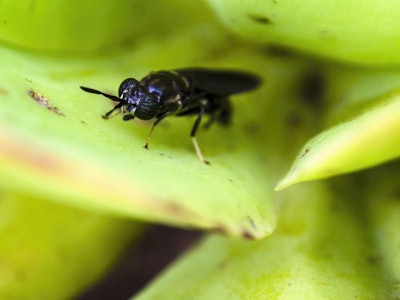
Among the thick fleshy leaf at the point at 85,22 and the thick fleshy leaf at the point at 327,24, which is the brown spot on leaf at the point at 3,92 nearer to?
the thick fleshy leaf at the point at 85,22

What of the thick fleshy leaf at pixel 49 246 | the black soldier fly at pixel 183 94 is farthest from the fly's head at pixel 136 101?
the thick fleshy leaf at pixel 49 246

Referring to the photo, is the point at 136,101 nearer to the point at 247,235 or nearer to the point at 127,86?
the point at 127,86

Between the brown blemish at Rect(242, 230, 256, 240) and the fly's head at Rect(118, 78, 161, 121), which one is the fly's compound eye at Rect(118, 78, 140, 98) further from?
the brown blemish at Rect(242, 230, 256, 240)

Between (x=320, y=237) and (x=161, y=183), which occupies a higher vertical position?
(x=161, y=183)

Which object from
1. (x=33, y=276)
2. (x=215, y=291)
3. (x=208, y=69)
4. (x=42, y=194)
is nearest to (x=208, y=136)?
(x=208, y=69)

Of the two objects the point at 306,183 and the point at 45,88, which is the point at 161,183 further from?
the point at 306,183

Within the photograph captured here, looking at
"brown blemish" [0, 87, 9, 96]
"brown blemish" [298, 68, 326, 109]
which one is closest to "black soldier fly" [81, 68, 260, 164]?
"brown blemish" [298, 68, 326, 109]
